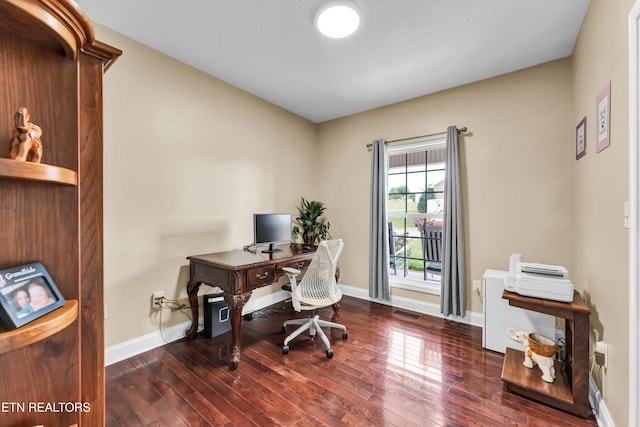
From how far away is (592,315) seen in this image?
1.73 meters

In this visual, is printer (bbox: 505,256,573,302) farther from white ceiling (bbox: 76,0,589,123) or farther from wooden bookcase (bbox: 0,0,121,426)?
wooden bookcase (bbox: 0,0,121,426)

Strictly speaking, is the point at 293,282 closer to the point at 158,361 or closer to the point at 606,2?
the point at 158,361

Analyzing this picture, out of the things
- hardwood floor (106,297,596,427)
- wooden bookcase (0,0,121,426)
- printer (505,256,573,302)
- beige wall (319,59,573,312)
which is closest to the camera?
wooden bookcase (0,0,121,426)

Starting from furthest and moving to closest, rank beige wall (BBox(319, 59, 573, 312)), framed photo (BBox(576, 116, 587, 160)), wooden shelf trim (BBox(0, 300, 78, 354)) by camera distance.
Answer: beige wall (BBox(319, 59, 573, 312)) < framed photo (BBox(576, 116, 587, 160)) < wooden shelf trim (BBox(0, 300, 78, 354))

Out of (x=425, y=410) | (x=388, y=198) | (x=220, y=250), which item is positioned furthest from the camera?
(x=388, y=198)

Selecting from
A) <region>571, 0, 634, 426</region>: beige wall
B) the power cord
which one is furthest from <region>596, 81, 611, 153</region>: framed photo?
the power cord

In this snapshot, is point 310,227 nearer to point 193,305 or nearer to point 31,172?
point 193,305

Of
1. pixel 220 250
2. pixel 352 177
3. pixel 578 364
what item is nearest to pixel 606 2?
pixel 578 364

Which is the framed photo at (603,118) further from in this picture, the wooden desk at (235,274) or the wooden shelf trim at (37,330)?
the wooden shelf trim at (37,330)

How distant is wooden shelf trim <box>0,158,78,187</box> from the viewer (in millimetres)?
606

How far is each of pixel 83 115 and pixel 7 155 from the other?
0.69 feet

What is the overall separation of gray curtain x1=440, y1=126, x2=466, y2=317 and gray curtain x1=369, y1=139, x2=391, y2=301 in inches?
27.3

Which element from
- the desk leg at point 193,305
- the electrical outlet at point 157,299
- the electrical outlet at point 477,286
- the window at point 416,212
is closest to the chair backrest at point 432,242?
the window at point 416,212

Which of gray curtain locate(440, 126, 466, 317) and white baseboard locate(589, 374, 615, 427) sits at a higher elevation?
gray curtain locate(440, 126, 466, 317)
